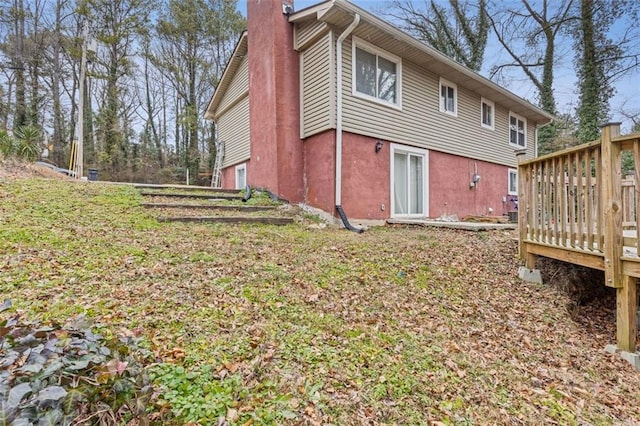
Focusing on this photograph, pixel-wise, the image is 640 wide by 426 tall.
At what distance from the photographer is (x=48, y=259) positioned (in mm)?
3299

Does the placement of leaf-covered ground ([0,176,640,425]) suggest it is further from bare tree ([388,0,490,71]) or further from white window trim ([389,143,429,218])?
bare tree ([388,0,490,71])

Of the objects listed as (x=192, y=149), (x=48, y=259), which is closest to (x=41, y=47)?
(x=192, y=149)

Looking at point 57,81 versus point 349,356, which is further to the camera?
point 57,81

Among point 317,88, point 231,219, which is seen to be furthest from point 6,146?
point 317,88

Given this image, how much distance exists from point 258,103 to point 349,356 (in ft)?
25.8

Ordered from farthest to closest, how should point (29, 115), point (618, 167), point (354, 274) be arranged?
point (29, 115)
point (354, 274)
point (618, 167)

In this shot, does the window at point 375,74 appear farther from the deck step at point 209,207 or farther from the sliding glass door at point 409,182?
the deck step at point 209,207

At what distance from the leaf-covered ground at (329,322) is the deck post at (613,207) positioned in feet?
2.41

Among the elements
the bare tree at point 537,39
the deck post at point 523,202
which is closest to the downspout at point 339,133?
the deck post at point 523,202

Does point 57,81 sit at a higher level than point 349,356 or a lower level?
higher

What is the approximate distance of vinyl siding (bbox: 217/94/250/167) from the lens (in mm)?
10336

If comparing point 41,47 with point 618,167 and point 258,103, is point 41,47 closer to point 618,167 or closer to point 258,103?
point 258,103

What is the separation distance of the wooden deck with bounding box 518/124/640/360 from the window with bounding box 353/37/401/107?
4.44m

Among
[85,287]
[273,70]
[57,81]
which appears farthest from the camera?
[57,81]
